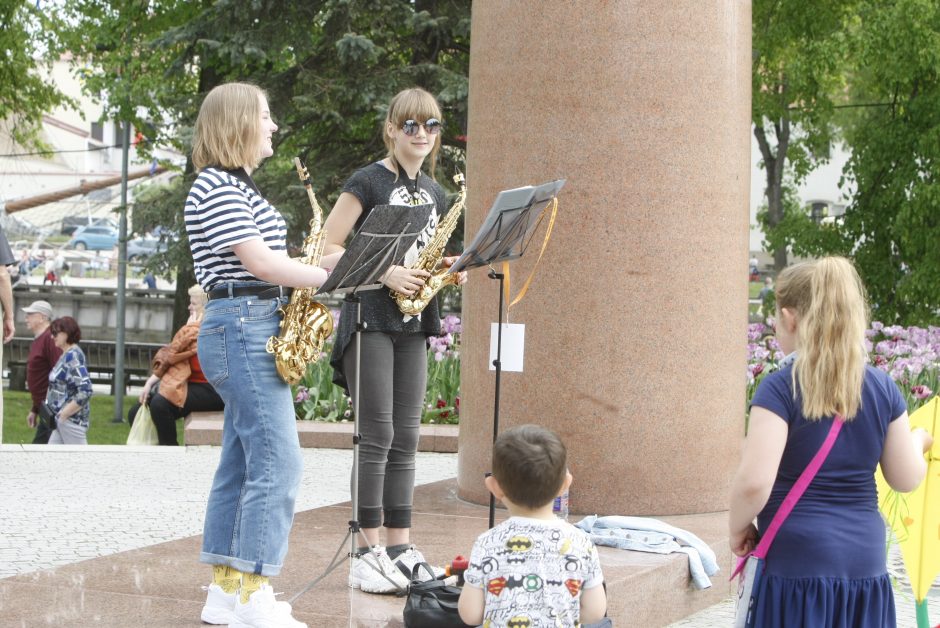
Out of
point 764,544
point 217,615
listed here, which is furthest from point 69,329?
point 764,544

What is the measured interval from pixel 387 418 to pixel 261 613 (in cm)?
105

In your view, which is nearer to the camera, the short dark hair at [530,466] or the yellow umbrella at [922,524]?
the short dark hair at [530,466]

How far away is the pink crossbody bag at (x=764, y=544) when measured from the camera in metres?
3.76

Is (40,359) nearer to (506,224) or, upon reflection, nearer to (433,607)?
(506,224)

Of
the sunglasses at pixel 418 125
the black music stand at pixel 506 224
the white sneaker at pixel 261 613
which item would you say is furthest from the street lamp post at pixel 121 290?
the white sneaker at pixel 261 613

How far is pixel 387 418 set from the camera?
5641 millimetres

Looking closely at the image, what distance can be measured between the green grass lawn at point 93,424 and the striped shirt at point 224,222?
10.9 meters

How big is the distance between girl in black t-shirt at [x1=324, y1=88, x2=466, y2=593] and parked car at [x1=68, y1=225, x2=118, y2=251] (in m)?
57.7

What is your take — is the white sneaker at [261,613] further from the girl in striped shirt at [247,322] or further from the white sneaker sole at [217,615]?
the white sneaker sole at [217,615]

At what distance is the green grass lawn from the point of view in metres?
17.9

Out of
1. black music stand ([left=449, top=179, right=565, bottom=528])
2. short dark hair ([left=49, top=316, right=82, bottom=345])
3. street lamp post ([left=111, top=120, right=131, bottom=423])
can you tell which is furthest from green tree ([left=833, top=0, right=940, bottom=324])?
street lamp post ([left=111, top=120, right=131, bottom=423])

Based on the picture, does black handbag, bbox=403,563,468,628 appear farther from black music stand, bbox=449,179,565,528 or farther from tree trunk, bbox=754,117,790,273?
tree trunk, bbox=754,117,790,273

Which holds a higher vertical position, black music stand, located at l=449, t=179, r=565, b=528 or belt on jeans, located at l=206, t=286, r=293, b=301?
black music stand, located at l=449, t=179, r=565, b=528

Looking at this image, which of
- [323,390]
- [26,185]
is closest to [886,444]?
[323,390]
